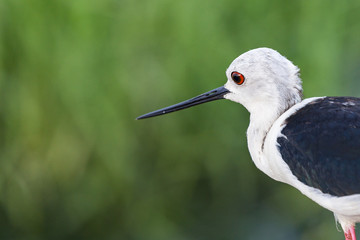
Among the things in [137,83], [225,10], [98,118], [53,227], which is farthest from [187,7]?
[53,227]

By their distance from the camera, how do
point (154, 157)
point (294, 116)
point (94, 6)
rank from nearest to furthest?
point (294, 116) < point (94, 6) < point (154, 157)

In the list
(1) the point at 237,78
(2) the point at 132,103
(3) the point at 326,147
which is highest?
(1) the point at 237,78

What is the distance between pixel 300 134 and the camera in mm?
2104

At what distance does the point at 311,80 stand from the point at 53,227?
50.5 inches

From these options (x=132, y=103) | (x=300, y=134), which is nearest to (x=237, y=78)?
(x=300, y=134)

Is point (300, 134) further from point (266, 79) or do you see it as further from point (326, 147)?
point (266, 79)

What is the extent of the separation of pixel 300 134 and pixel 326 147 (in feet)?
0.26

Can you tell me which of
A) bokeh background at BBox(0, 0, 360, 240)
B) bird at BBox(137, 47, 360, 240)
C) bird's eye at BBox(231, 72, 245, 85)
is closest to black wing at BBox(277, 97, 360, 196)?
bird at BBox(137, 47, 360, 240)

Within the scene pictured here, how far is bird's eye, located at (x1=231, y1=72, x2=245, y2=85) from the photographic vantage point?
2229 millimetres

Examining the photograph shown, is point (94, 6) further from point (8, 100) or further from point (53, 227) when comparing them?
point (53, 227)

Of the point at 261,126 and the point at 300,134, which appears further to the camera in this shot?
the point at 261,126

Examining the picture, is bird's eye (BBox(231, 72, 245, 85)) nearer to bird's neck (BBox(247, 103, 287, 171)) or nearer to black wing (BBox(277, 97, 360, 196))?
bird's neck (BBox(247, 103, 287, 171))

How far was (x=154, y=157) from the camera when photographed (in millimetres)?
3279

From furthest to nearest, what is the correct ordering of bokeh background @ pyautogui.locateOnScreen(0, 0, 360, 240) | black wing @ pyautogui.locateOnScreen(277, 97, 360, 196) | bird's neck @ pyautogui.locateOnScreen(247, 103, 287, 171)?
bokeh background @ pyautogui.locateOnScreen(0, 0, 360, 240) → bird's neck @ pyautogui.locateOnScreen(247, 103, 287, 171) → black wing @ pyautogui.locateOnScreen(277, 97, 360, 196)
